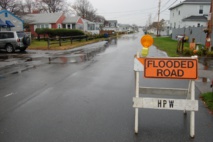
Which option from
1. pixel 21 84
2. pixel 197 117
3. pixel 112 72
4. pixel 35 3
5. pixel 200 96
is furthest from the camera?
pixel 35 3

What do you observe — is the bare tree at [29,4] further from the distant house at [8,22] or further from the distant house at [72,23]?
the distant house at [8,22]

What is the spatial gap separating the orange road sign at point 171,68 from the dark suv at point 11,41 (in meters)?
17.2

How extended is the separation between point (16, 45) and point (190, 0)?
113ft

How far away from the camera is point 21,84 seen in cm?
778

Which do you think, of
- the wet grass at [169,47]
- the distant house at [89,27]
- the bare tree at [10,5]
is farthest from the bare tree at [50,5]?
the wet grass at [169,47]

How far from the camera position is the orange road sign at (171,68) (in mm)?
3883

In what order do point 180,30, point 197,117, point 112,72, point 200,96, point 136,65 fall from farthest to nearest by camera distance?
point 180,30 < point 112,72 < point 200,96 < point 197,117 < point 136,65

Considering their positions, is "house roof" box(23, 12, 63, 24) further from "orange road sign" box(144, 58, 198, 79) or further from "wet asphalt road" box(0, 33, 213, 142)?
"orange road sign" box(144, 58, 198, 79)

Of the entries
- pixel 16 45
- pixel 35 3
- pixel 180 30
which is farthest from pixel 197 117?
pixel 35 3

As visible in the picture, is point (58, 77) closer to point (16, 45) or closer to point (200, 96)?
point (200, 96)

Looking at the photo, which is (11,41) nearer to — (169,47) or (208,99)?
(169,47)

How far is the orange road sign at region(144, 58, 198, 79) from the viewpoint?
3883mm

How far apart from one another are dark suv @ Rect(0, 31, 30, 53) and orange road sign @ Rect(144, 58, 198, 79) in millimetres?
17209

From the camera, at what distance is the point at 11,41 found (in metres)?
18.8
